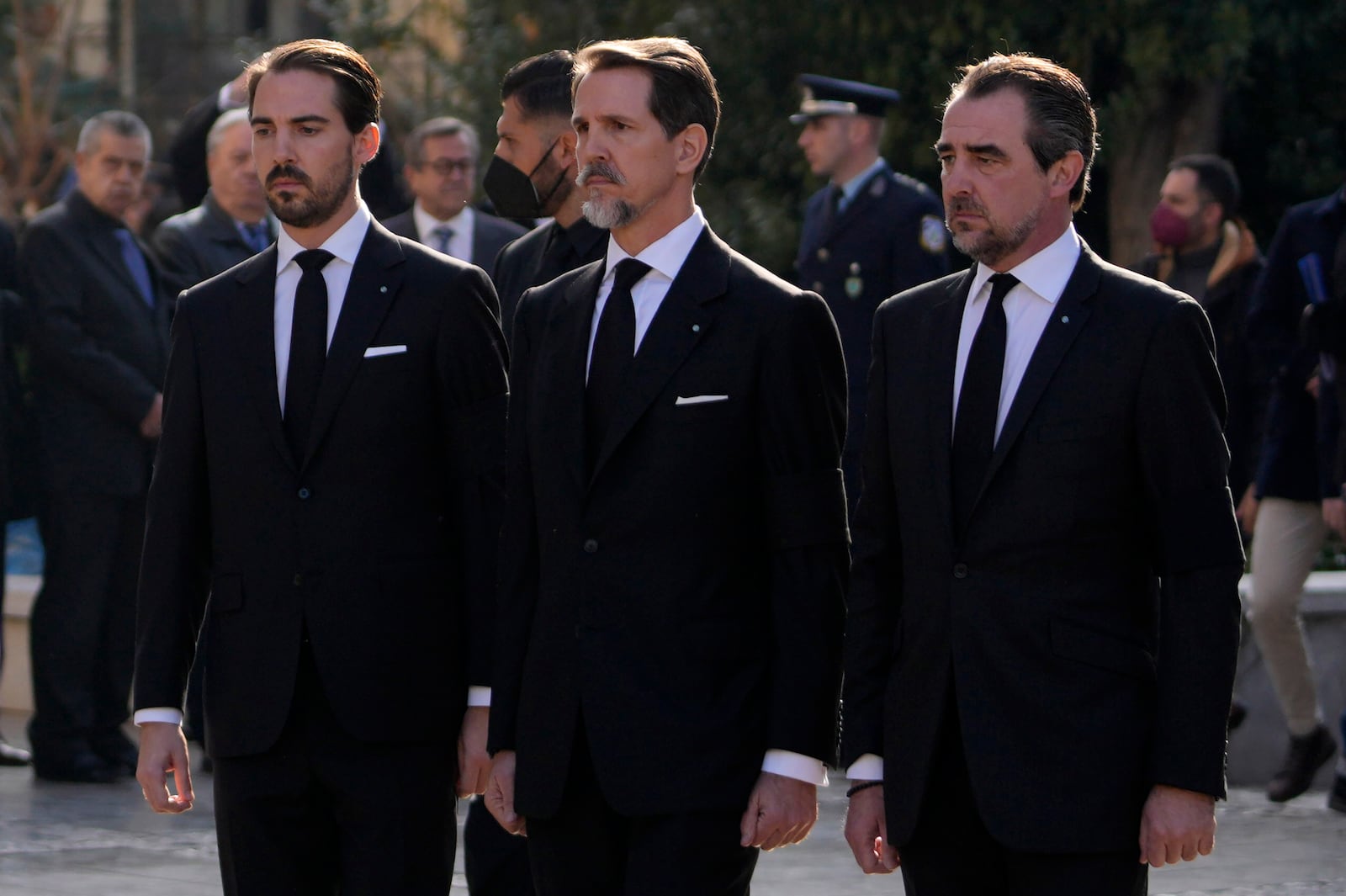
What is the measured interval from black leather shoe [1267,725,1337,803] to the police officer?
193 centimetres

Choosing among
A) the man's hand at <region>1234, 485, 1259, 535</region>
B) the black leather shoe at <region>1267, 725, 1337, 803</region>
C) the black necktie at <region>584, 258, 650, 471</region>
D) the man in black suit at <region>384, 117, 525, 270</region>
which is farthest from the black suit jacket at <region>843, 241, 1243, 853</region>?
the man in black suit at <region>384, 117, 525, 270</region>

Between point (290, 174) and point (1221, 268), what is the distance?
5.61 meters

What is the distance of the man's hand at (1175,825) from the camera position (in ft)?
12.1

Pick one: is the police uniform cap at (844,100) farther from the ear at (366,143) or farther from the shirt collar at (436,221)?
the ear at (366,143)

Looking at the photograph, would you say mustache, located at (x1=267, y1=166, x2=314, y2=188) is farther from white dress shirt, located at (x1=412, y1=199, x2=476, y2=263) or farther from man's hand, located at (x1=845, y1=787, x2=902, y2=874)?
white dress shirt, located at (x1=412, y1=199, x2=476, y2=263)

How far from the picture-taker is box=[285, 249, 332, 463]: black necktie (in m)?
4.45

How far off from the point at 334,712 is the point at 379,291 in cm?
81

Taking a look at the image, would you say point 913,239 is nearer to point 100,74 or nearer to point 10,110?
point 10,110

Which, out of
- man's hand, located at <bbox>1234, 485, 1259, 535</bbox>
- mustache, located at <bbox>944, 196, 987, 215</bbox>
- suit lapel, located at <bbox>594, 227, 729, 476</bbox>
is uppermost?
mustache, located at <bbox>944, 196, 987, 215</bbox>

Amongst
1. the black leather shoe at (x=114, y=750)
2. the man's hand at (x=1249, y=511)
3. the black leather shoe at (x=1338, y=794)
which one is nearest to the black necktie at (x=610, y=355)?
the black leather shoe at (x=1338, y=794)

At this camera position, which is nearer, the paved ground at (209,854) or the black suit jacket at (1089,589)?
the black suit jacket at (1089,589)

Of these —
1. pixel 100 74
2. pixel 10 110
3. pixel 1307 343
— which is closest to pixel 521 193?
pixel 1307 343

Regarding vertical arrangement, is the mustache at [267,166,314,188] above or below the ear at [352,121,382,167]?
below

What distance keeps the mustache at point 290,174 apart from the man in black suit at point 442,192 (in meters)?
4.67
